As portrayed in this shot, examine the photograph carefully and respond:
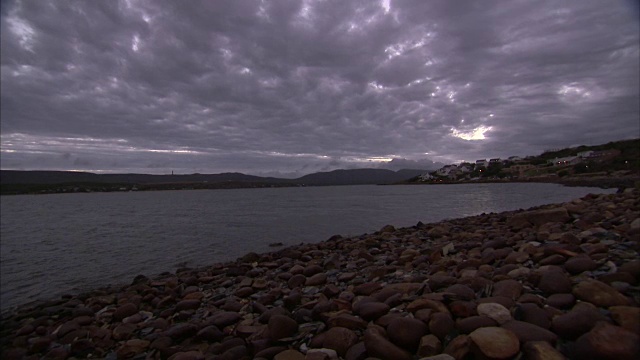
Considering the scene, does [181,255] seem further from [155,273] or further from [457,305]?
[457,305]

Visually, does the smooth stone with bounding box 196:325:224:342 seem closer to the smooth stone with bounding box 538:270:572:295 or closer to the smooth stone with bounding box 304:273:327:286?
the smooth stone with bounding box 304:273:327:286

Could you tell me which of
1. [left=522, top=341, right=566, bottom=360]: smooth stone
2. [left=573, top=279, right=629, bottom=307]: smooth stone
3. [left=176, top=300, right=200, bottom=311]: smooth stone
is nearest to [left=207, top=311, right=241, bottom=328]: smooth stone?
[left=176, top=300, right=200, bottom=311]: smooth stone

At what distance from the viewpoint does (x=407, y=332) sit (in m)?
3.89

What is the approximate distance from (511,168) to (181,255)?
452 feet

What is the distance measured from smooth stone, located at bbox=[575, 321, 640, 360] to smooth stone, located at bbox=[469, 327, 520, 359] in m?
0.50

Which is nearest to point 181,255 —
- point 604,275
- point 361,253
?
point 361,253

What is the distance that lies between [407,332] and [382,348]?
1.24 ft

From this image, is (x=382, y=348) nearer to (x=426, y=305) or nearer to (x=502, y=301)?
(x=426, y=305)

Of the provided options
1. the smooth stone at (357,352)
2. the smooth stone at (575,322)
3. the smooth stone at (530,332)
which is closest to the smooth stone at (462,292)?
the smooth stone at (530,332)

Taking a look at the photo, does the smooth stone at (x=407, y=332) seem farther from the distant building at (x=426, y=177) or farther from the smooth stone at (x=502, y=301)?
the distant building at (x=426, y=177)

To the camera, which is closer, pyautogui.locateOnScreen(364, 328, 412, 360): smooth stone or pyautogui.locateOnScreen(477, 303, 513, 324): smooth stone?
pyautogui.locateOnScreen(364, 328, 412, 360): smooth stone

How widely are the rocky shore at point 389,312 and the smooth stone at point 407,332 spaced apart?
12 millimetres

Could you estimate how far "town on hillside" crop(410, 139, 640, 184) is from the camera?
8316 centimetres

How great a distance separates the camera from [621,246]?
6152mm
